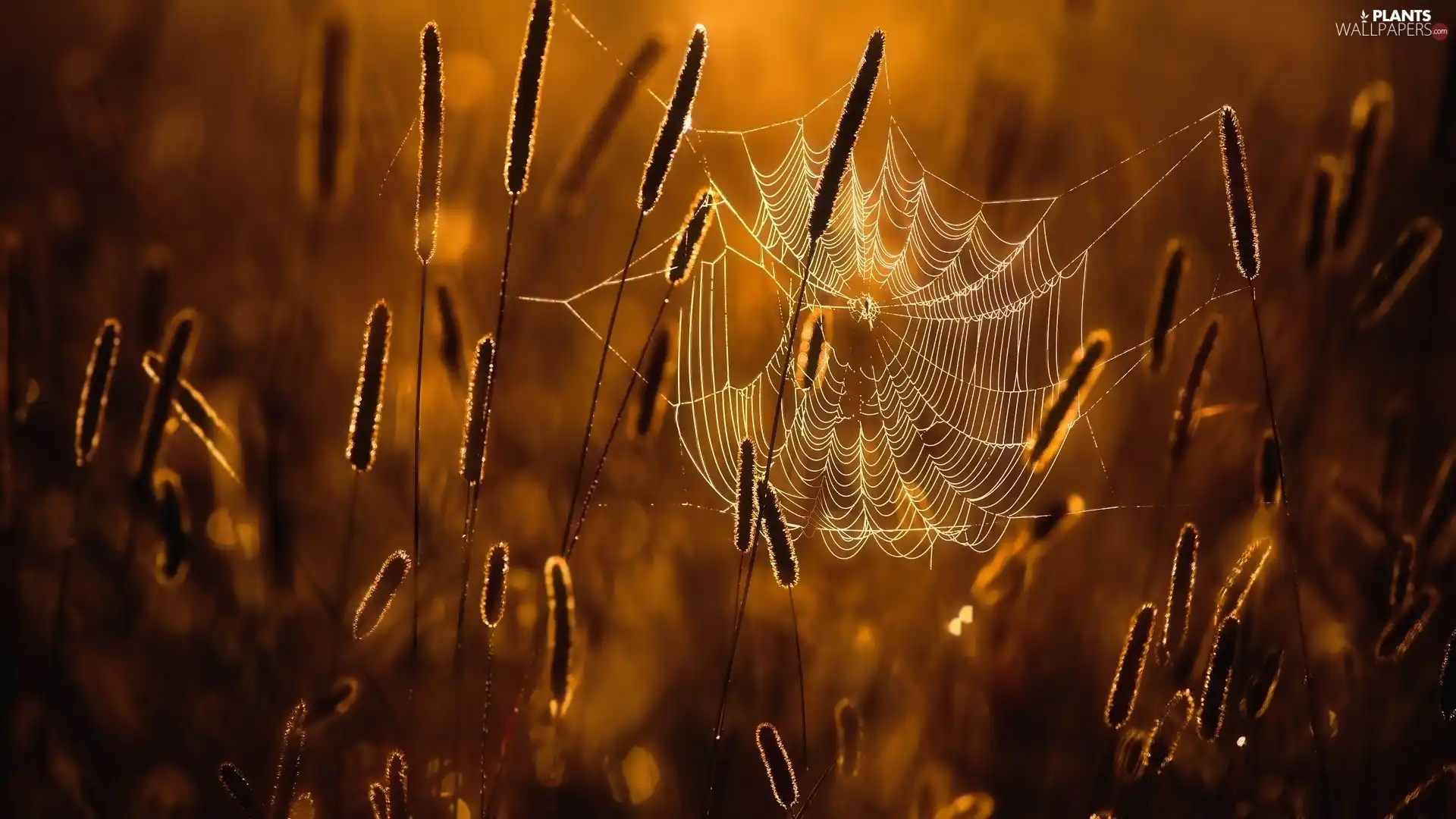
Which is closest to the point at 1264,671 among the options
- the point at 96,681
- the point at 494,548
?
the point at 494,548

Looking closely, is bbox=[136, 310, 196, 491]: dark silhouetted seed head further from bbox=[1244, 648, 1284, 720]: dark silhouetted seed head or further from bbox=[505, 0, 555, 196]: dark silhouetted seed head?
bbox=[1244, 648, 1284, 720]: dark silhouetted seed head

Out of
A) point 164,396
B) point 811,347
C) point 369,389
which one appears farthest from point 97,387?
point 811,347

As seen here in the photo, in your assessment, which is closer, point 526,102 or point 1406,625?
point 526,102

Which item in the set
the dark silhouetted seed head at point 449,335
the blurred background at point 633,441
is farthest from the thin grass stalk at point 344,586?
the dark silhouetted seed head at point 449,335

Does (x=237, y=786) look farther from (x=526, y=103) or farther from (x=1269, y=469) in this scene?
(x=1269, y=469)

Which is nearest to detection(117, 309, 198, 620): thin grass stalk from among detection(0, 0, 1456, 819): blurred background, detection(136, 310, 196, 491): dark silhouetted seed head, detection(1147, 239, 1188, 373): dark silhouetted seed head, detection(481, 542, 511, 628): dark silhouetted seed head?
detection(136, 310, 196, 491): dark silhouetted seed head

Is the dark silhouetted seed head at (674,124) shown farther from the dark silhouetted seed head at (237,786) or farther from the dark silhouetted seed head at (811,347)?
the dark silhouetted seed head at (237,786)
